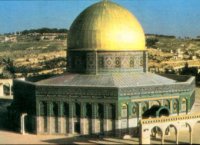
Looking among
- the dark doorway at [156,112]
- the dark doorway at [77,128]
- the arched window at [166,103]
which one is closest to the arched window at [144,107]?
the dark doorway at [156,112]

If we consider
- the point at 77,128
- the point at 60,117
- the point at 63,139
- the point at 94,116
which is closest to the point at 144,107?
the point at 94,116

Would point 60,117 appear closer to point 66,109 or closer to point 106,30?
point 66,109

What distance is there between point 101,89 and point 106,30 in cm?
539

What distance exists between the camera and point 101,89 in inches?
A: 1111

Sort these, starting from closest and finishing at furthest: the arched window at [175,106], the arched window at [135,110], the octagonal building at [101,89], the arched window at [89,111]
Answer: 1. the octagonal building at [101,89]
2. the arched window at [89,111]
3. the arched window at [135,110]
4. the arched window at [175,106]

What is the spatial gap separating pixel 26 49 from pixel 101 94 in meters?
125

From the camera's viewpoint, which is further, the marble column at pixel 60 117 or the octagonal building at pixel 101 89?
the marble column at pixel 60 117

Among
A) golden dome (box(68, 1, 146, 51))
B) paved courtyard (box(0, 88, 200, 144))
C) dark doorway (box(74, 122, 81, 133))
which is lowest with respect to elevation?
paved courtyard (box(0, 88, 200, 144))

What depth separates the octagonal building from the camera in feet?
92.9

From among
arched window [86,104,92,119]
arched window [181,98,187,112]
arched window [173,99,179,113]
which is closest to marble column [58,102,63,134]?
arched window [86,104,92,119]

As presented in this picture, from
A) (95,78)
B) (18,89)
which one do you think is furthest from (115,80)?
(18,89)

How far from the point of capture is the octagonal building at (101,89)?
28.3 meters

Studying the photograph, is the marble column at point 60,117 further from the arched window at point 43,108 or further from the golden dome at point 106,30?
the golden dome at point 106,30

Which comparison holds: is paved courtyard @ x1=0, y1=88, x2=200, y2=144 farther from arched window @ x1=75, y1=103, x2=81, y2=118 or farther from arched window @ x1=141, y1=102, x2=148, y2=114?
arched window @ x1=141, y1=102, x2=148, y2=114
